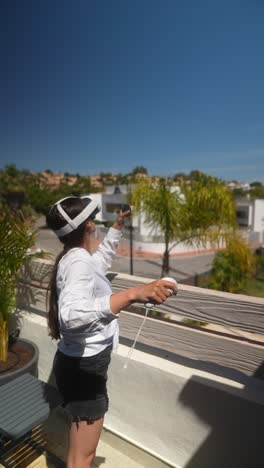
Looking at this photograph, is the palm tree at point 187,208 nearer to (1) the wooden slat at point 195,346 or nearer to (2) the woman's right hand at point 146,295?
(1) the wooden slat at point 195,346

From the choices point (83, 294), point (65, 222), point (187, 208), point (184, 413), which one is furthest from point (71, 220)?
point (187, 208)

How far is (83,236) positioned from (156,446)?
65.9 inches

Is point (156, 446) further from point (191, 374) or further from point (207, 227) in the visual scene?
point (207, 227)

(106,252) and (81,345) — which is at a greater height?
(106,252)

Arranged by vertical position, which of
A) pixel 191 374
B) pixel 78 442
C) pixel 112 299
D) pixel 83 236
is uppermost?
pixel 83 236

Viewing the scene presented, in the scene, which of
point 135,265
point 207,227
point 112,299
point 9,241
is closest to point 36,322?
point 9,241

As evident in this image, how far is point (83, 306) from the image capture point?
1160 mm

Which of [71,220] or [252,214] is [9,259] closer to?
[71,220]

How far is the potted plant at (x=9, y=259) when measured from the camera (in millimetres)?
2686

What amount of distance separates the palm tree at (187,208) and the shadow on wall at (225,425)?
5043 millimetres

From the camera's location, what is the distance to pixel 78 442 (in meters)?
1.52

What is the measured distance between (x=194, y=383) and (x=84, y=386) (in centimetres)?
71

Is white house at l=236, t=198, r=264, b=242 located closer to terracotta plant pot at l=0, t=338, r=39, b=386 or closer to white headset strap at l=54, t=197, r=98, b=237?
terracotta plant pot at l=0, t=338, r=39, b=386

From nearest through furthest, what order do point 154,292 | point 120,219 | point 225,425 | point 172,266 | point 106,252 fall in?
point 154,292, point 225,425, point 106,252, point 120,219, point 172,266
